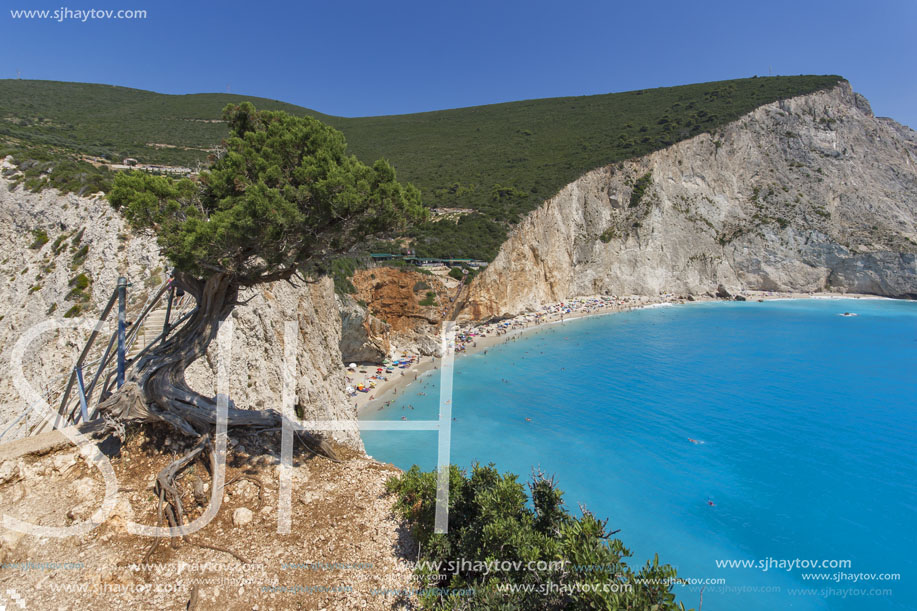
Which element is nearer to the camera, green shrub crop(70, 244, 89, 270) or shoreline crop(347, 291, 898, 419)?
green shrub crop(70, 244, 89, 270)

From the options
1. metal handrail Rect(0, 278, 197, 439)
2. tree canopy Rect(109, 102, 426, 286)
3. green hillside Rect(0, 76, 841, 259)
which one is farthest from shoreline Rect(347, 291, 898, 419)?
tree canopy Rect(109, 102, 426, 286)

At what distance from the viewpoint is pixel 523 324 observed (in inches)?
1695

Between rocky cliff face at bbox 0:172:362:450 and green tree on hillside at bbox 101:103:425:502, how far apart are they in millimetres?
2983

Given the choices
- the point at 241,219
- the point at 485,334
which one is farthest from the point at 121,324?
the point at 485,334

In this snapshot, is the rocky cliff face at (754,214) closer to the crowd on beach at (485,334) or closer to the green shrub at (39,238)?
the crowd on beach at (485,334)

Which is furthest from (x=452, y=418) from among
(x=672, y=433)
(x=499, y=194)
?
(x=499, y=194)

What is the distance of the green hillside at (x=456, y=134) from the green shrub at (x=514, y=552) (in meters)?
20.1

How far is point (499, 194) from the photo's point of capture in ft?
174

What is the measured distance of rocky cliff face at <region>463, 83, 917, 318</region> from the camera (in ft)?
185

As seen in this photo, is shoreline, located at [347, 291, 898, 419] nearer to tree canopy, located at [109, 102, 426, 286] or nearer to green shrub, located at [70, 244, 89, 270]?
green shrub, located at [70, 244, 89, 270]

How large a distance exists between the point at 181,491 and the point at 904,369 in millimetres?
49013

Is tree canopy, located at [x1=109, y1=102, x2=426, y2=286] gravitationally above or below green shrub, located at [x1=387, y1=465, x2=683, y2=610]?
above

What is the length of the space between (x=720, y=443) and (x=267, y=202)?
965 inches

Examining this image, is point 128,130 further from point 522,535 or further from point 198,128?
point 522,535
